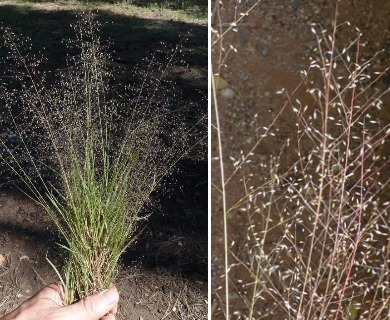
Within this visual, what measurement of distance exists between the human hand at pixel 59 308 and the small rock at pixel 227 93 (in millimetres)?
621

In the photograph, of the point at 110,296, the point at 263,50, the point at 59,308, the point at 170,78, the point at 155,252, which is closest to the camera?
the point at 59,308

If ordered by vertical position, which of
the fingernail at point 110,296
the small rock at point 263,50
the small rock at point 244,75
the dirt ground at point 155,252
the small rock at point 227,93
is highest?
the small rock at point 263,50

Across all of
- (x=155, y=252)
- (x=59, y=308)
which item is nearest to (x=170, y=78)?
(x=155, y=252)

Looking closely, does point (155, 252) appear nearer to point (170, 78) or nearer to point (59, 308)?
point (59, 308)

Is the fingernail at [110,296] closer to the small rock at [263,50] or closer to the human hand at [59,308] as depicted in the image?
the human hand at [59,308]

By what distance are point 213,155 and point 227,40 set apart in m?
0.34

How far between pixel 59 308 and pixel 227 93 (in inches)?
29.3

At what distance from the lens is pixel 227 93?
173cm

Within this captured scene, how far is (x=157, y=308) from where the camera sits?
2.49 metres

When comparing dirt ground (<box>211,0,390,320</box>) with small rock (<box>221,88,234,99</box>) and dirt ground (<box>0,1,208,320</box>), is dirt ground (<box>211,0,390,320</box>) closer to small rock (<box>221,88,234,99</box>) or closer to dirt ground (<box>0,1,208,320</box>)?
small rock (<box>221,88,234,99</box>)

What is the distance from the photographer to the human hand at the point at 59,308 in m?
1.31

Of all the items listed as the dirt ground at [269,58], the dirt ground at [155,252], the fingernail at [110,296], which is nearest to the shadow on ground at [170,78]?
the dirt ground at [155,252]

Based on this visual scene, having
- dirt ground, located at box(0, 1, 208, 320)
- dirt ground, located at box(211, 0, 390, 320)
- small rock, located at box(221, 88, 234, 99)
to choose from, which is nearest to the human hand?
dirt ground, located at box(211, 0, 390, 320)

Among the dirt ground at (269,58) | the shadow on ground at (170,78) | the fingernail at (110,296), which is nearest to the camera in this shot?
the fingernail at (110,296)
